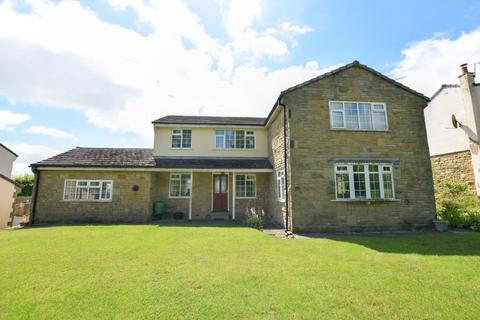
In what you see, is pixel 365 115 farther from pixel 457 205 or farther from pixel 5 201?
pixel 5 201

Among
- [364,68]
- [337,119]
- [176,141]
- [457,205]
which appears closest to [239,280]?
[337,119]

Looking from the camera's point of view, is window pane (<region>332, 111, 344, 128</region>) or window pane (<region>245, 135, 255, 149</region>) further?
window pane (<region>245, 135, 255, 149</region>)

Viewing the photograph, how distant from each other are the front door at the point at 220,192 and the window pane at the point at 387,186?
919cm

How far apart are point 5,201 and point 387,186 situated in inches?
837

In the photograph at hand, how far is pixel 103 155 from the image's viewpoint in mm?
15781

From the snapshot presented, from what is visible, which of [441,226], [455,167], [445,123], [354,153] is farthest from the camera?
[445,123]

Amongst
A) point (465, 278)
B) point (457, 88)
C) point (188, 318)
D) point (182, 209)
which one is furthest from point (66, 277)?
point (457, 88)

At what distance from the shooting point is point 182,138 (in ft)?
54.3

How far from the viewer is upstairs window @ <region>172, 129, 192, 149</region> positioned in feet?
54.2

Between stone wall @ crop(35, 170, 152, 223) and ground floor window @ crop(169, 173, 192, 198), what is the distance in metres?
1.70

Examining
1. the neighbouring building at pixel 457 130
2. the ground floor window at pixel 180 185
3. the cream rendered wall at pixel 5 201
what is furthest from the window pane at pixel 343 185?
the cream rendered wall at pixel 5 201

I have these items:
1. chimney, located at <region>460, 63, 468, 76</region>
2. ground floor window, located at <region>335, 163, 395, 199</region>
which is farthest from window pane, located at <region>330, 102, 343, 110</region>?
chimney, located at <region>460, 63, 468, 76</region>

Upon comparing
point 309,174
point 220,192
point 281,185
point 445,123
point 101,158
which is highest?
point 445,123

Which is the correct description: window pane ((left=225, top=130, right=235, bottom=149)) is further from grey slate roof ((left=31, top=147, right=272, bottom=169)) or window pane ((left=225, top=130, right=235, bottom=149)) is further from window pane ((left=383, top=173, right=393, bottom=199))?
window pane ((left=383, top=173, right=393, bottom=199))
